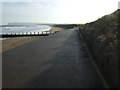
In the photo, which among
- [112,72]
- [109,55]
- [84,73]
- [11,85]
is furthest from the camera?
[84,73]

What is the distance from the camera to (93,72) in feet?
19.7

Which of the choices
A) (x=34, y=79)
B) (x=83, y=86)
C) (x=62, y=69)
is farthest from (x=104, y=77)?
(x=34, y=79)

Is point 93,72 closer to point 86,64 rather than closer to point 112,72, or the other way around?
point 86,64

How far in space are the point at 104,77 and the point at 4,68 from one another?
4035mm

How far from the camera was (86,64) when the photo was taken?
23.6 ft

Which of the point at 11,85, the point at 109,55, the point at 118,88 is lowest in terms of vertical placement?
the point at 11,85

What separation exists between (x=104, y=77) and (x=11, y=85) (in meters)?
2.86

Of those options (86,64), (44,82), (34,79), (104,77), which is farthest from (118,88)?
(86,64)

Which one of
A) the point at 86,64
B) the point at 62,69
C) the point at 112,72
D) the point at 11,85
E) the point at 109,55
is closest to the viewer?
the point at 112,72

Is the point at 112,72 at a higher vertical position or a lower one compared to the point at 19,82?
higher

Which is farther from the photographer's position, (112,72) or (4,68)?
(4,68)

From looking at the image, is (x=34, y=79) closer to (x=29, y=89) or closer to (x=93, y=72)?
(x=29, y=89)

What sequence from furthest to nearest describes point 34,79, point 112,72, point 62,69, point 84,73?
point 62,69, point 84,73, point 34,79, point 112,72

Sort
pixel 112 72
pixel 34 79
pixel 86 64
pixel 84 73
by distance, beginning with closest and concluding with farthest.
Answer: pixel 112 72, pixel 34 79, pixel 84 73, pixel 86 64
